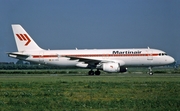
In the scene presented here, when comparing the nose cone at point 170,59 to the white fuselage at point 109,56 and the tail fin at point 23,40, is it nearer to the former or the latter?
the white fuselage at point 109,56

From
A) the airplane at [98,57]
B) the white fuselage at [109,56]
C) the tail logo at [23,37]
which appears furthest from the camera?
the tail logo at [23,37]

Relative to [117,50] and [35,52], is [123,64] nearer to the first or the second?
[117,50]

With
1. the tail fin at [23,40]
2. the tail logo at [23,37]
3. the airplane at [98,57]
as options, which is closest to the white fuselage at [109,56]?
the airplane at [98,57]

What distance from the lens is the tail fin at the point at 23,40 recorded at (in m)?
62.8

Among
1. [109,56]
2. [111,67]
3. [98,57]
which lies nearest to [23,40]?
[98,57]

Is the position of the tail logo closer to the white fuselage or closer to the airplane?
the airplane

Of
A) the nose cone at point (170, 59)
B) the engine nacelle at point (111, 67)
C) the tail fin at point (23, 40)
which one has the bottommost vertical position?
the engine nacelle at point (111, 67)

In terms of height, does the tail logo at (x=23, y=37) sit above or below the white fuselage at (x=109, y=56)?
above

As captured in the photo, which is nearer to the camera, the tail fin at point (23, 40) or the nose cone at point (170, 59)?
the nose cone at point (170, 59)

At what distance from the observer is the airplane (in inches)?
2261

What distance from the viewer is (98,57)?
59.0 meters

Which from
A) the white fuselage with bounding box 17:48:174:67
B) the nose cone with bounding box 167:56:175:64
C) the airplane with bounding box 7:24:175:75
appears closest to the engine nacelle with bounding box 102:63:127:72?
the airplane with bounding box 7:24:175:75

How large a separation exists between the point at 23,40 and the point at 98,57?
1214 centimetres

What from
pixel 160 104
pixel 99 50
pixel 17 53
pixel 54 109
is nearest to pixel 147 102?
pixel 160 104
